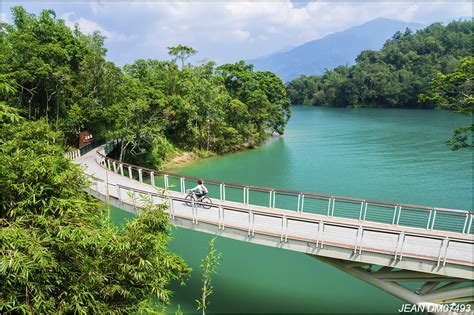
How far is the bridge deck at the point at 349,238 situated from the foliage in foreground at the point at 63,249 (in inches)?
68.0

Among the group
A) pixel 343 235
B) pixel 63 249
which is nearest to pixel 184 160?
pixel 343 235

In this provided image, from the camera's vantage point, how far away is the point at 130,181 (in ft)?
48.7

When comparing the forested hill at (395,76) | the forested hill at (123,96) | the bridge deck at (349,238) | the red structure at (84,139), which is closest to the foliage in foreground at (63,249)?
the bridge deck at (349,238)

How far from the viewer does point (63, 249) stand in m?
4.64

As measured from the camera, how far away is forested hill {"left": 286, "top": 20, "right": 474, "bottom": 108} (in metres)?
81.8

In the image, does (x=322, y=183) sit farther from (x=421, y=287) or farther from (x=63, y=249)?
(x=63, y=249)

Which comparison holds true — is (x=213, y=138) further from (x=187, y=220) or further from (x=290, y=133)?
(x=187, y=220)

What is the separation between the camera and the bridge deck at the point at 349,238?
7.80 metres

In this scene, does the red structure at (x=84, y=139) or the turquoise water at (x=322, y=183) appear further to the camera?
the red structure at (x=84, y=139)

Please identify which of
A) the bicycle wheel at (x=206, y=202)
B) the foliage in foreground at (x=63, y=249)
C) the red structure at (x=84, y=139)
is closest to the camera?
the foliage in foreground at (x=63, y=249)

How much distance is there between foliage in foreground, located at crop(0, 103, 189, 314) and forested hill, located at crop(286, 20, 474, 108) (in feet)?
275

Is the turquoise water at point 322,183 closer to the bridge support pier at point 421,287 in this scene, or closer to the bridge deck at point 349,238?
the bridge support pier at point 421,287

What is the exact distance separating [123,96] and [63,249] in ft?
67.7

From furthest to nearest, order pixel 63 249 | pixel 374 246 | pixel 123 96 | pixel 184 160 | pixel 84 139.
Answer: pixel 184 160, pixel 123 96, pixel 84 139, pixel 374 246, pixel 63 249
